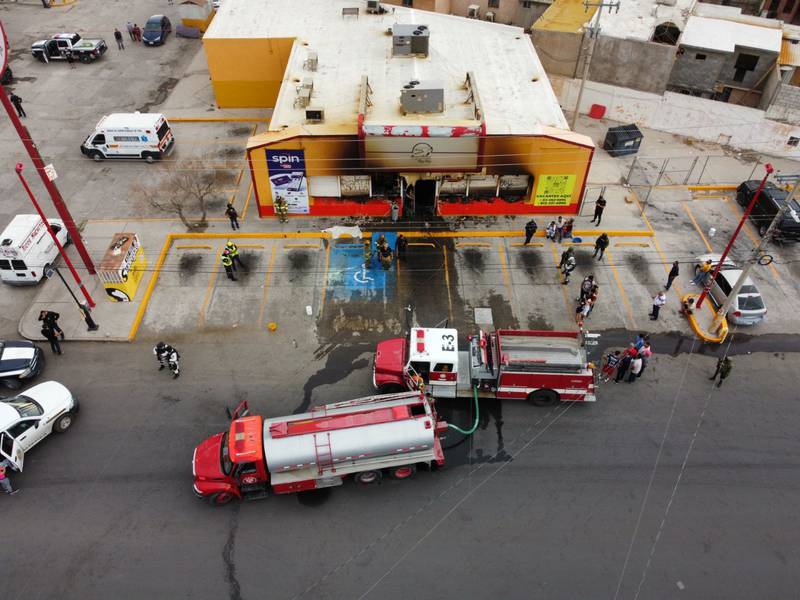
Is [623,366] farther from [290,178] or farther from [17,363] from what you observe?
[17,363]

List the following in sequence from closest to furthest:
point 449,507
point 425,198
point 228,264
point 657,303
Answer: point 449,507, point 657,303, point 228,264, point 425,198

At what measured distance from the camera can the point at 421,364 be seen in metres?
18.2

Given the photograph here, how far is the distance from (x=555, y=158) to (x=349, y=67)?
12.1 metres

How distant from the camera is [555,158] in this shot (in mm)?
25469

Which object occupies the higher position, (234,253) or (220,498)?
(234,253)

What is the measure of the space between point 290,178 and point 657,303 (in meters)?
16.7

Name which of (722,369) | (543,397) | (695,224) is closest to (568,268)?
(543,397)

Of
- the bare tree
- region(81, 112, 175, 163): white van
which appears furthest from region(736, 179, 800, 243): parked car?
region(81, 112, 175, 163): white van

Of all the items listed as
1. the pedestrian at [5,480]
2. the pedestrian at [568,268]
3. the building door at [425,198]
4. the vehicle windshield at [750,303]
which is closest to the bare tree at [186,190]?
the building door at [425,198]

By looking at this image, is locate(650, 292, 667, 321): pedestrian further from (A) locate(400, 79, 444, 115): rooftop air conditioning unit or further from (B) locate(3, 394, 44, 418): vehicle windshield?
(B) locate(3, 394, 44, 418): vehicle windshield

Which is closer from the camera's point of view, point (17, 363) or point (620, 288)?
point (17, 363)

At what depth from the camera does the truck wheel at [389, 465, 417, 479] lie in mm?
16750

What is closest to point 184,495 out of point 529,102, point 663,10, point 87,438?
point 87,438

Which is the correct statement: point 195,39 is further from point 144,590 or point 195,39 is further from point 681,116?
point 144,590
